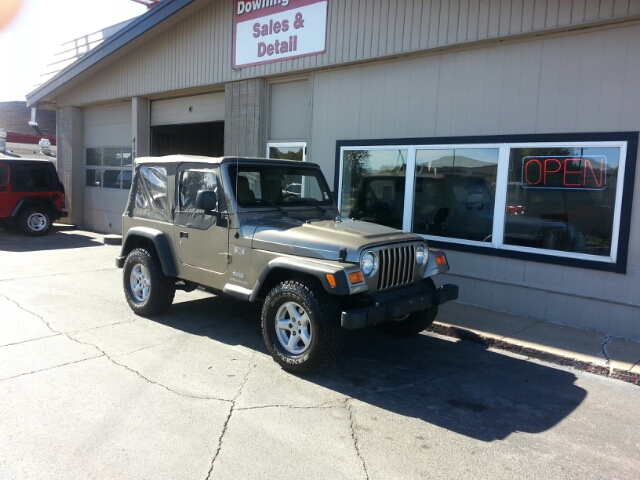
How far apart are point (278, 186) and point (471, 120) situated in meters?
3.29

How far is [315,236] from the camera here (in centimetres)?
495

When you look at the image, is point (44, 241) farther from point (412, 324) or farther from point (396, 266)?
point (396, 266)

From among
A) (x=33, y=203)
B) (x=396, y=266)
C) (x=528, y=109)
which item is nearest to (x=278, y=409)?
(x=396, y=266)

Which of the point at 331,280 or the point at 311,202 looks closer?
the point at 331,280

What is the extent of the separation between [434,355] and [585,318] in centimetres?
234

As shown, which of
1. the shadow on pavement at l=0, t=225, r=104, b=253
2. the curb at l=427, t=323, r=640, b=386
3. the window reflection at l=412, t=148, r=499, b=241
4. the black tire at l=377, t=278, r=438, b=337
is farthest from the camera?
the shadow on pavement at l=0, t=225, r=104, b=253

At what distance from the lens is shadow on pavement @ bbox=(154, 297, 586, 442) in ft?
13.6

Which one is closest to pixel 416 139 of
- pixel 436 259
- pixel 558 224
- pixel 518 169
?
pixel 518 169

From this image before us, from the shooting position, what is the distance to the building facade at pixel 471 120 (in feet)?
20.9

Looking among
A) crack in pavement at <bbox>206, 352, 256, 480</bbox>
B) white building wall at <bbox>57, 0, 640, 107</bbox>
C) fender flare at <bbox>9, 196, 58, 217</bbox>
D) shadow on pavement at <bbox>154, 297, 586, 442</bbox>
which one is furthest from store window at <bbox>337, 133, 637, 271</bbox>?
fender flare at <bbox>9, 196, 58, 217</bbox>

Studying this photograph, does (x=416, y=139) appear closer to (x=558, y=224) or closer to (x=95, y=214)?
(x=558, y=224)

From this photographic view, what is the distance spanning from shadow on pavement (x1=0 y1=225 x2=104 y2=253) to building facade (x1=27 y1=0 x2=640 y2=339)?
519cm

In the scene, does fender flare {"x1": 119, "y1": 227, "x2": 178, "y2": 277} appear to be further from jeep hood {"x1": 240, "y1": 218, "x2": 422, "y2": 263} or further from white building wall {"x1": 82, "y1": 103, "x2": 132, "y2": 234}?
white building wall {"x1": 82, "y1": 103, "x2": 132, "y2": 234}

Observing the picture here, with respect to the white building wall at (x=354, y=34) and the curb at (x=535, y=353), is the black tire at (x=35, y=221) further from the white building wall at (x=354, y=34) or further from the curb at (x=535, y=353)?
the curb at (x=535, y=353)
